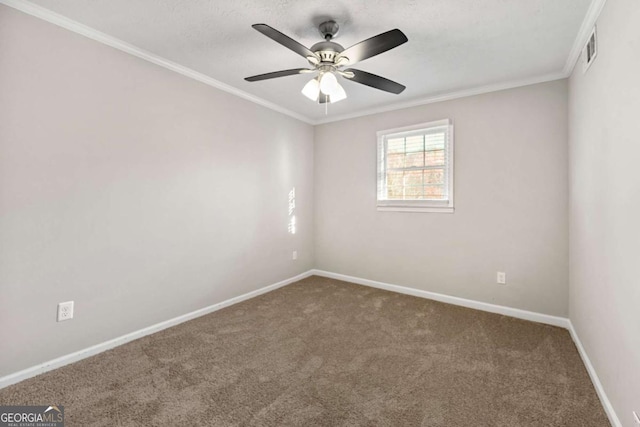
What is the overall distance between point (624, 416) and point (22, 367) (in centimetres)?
351

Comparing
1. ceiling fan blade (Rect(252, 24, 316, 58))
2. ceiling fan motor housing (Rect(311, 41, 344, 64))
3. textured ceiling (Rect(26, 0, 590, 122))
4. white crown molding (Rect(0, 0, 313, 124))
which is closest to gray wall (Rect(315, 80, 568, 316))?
textured ceiling (Rect(26, 0, 590, 122))

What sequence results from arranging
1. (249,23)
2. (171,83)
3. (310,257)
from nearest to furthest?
(249,23), (171,83), (310,257)

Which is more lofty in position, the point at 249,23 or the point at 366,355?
the point at 249,23

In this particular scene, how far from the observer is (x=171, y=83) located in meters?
2.68

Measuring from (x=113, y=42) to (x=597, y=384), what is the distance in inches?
164

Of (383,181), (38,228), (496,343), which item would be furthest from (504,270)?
(38,228)

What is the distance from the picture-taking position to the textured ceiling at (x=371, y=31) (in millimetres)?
1848

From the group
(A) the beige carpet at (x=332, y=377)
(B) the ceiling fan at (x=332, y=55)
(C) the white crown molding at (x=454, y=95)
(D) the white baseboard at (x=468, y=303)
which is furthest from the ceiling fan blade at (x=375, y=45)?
(D) the white baseboard at (x=468, y=303)

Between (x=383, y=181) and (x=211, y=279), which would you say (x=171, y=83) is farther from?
(x=383, y=181)

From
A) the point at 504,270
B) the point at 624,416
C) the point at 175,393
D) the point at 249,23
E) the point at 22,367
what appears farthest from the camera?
the point at 504,270

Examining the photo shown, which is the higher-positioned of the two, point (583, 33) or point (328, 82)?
point (583, 33)

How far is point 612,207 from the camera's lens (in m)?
1.60

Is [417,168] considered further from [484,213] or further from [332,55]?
[332,55]

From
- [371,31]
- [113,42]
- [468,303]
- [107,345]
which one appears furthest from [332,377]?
[113,42]
